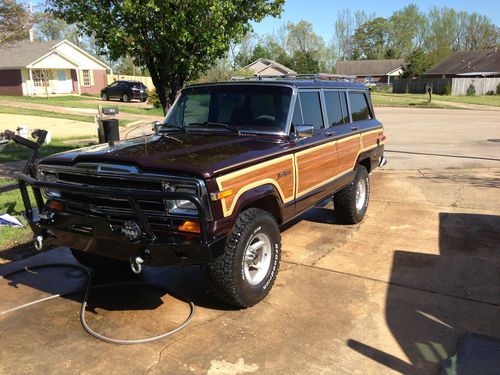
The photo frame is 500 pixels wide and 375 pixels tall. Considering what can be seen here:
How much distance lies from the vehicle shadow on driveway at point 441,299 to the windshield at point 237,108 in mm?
2007

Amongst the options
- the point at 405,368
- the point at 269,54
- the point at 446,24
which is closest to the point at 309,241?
the point at 405,368

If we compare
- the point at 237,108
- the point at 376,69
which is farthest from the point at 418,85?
the point at 237,108

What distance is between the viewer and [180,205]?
366cm

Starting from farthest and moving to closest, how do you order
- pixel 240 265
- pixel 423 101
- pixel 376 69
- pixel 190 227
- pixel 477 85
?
1. pixel 376 69
2. pixel 477 85
3. pixel 423 101
4. pixel 240 265
5. pixel 190 227

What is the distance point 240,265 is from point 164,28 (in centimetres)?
517

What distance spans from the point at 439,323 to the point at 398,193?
16.0 ft

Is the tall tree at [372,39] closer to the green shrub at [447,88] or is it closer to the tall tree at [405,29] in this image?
the tall tree at [405,29]

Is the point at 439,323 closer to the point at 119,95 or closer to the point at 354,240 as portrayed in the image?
the point at 354,240

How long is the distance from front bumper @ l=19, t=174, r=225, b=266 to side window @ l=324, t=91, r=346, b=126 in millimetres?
2821

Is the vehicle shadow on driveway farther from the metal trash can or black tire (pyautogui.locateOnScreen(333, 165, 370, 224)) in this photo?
the metal trash can

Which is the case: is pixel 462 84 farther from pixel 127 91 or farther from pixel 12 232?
pixel 12 232

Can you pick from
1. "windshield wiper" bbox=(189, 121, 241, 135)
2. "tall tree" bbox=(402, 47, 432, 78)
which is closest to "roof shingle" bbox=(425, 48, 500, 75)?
"tall tree" bbox=(402, 47, 432, 78)

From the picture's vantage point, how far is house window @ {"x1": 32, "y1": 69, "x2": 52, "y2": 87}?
4103 cm

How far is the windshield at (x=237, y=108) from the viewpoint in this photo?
4.96 meters
